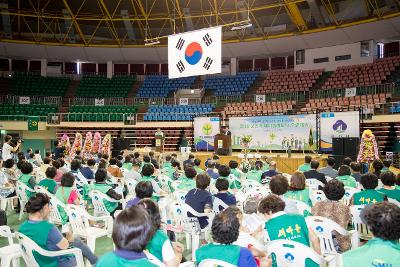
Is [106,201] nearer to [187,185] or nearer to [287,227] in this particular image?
[187,185]

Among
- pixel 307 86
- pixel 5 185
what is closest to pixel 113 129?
pixel 307 86

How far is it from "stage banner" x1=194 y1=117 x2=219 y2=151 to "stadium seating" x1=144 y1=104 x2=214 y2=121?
2.88 meters

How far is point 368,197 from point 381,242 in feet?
9.16

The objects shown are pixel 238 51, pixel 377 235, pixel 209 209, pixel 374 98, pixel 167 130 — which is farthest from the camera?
pixel 238 51

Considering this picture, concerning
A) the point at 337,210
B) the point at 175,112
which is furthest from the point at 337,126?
the point at 337,210

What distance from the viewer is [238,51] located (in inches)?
1171

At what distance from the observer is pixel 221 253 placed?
110 inches

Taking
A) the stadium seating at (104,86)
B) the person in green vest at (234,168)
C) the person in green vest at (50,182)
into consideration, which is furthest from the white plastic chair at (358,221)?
the stadium seating at (104,86)

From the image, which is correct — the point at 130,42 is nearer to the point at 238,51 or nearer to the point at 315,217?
the point at 238,51

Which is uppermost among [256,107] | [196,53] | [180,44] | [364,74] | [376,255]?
[364,74]

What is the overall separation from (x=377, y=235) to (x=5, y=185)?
7.63 m

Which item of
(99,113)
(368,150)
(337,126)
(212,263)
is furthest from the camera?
(99,113)

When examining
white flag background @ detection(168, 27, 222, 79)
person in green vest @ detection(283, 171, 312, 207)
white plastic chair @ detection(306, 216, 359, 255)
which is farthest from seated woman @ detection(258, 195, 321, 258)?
white flag background @ detection(168, 27, 222, 79)

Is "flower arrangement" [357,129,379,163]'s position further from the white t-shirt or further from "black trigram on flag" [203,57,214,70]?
the white t-shirt
